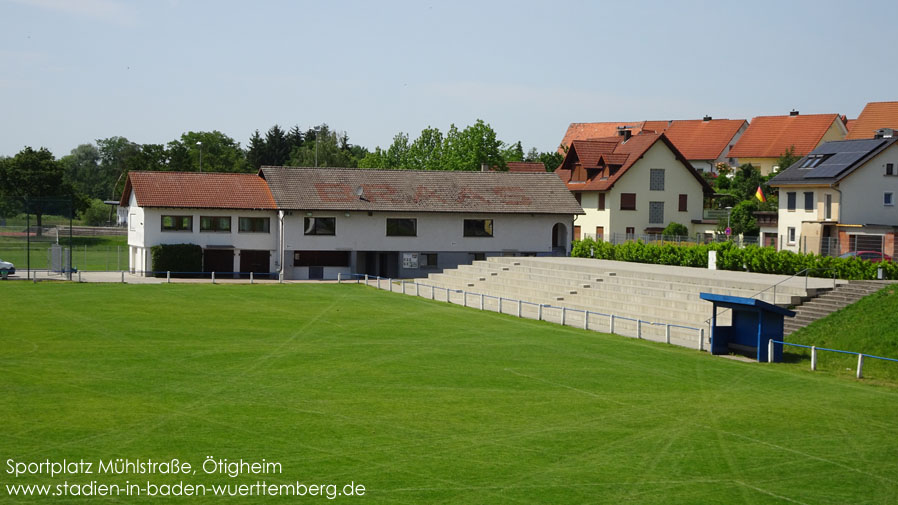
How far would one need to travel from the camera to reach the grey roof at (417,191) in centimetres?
5619

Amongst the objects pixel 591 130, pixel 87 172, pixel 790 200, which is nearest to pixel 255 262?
pixel 790 200

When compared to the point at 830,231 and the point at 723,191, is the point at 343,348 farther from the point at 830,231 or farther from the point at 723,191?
the point at 723,191

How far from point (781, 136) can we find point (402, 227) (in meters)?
53.9

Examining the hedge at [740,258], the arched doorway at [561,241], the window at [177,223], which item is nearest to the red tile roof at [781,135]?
the arched doorway at [561,241]

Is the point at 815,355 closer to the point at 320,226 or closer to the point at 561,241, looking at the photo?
the point at 320,226

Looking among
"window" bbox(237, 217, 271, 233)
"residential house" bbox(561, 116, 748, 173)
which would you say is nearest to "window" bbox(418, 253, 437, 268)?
"window" bbox(237, 217, 271, 233)

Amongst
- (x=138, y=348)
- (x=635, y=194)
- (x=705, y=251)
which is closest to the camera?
(x=138, y=348)

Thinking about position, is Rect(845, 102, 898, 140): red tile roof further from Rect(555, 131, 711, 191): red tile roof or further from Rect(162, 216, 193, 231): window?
Rect(162, 216, 193, 231): window

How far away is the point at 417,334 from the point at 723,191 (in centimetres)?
6230

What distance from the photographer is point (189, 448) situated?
1505cm

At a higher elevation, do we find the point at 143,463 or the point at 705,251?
the point at 705,251

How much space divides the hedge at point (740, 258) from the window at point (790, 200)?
40.9 feet

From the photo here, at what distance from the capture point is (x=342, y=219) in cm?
5575

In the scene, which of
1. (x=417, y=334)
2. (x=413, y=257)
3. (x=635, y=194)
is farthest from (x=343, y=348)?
(x=635, y=194)
